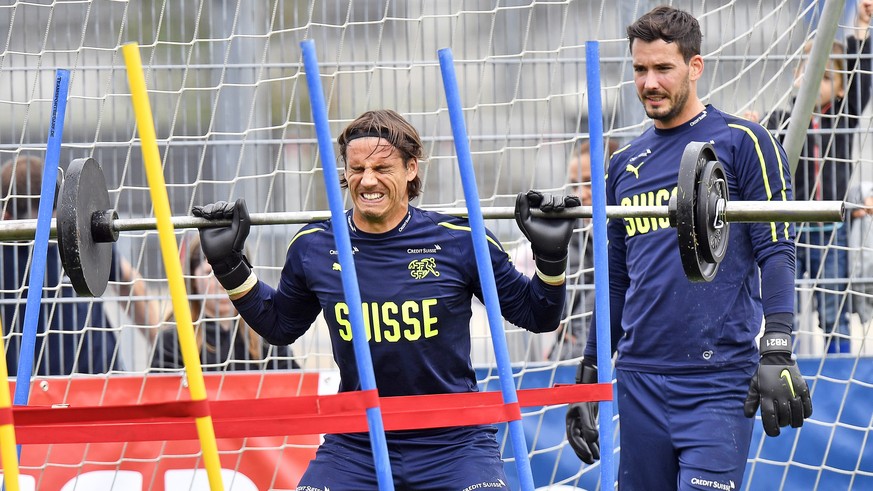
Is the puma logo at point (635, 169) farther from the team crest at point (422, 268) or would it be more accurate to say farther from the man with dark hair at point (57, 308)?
the man with dark hair at point (57, 308)

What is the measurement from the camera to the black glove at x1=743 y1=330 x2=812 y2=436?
3.77m

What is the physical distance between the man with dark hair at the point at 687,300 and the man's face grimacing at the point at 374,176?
902 millimetres

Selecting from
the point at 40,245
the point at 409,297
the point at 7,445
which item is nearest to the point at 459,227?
the point at 409,297

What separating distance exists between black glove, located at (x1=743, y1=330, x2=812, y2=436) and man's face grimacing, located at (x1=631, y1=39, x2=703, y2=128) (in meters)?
0.84

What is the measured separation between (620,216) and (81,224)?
67.1 inches

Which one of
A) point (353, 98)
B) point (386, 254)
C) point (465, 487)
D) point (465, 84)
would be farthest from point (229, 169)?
point (465, 487)

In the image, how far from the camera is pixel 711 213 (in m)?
3.68

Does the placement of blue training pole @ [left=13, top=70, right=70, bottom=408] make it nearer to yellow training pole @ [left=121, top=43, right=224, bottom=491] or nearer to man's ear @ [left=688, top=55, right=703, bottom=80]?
yellow training pole @ [left=121, top=43, right=224, bottom=491]

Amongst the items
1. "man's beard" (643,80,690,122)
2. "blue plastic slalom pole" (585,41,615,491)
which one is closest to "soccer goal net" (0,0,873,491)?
"man's beard" (643,80,690,122)

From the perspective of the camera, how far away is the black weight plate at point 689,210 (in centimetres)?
364

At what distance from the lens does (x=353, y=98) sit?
19.5 feet

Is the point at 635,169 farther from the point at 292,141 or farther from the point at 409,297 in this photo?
the point at 292,141

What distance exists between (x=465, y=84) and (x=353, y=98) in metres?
0.54

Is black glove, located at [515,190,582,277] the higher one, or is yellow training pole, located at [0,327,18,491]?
black glove, located at [515,190,582,277]
